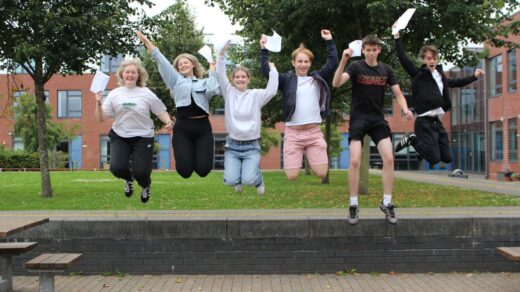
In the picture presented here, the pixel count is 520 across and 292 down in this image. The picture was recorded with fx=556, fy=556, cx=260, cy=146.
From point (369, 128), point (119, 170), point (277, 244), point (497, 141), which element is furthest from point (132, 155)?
point (497, 141)

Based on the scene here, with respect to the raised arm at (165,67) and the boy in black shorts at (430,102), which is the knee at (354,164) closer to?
the boy in black shorts at (430,102)

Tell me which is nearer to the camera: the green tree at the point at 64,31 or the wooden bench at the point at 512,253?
the wooden bench at the point at 512,253

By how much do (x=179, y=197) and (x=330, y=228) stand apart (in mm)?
7315

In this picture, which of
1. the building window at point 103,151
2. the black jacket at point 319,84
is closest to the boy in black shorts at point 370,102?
the black jacket at point 319,84

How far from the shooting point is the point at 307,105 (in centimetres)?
692

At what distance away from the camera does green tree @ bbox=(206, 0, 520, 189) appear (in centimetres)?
1234

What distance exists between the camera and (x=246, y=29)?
14930 mm

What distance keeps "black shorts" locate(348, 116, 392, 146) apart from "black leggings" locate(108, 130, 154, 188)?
2.63 m

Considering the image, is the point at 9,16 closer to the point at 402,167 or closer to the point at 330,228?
the point at 330,228

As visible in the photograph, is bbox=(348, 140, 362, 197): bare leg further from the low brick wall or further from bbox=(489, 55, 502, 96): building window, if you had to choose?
bbox=(489, 55, 502, 96): building window

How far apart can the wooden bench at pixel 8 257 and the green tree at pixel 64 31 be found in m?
5.56

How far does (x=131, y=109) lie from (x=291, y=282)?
3234 mm

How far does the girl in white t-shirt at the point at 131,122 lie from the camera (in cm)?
704

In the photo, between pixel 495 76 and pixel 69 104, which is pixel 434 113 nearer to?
pixel 495 76
